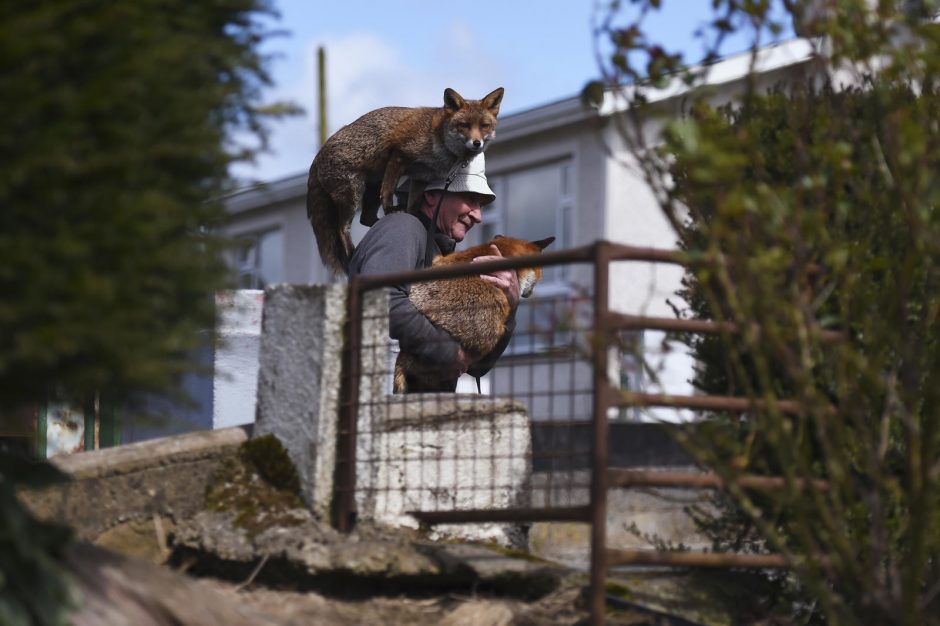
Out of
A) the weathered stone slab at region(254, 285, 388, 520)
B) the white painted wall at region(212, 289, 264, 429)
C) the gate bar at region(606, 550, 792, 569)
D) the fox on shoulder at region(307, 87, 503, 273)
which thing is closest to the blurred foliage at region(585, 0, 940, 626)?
the gate bar at region(606, 550, 792, 569)

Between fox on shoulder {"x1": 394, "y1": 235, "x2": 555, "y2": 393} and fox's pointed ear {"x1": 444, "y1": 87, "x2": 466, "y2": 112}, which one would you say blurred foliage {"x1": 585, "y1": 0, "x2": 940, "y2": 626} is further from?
fox's pointed ear {"x1": 444, "y1": 87, "x2": 466, "y2": 112}

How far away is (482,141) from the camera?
7867 mm

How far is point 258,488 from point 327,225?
8.37 ft

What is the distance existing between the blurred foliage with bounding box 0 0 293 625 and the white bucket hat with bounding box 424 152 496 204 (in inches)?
133

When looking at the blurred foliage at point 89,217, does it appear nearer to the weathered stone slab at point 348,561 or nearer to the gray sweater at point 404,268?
the weathered stone slab at point 348,561

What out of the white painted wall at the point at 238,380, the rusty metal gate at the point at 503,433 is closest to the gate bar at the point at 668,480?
the rusty metal gate at the point at 503,433

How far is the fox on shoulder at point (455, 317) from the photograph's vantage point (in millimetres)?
6566

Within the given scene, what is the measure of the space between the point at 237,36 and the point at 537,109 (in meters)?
16.4

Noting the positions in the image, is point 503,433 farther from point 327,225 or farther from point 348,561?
point 327,225

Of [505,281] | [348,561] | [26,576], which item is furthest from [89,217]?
[505,281]

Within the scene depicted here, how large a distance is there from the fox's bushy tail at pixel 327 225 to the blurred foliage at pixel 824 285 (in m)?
2.68

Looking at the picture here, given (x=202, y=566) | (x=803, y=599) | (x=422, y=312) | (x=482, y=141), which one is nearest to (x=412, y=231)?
(x=422, y=312)

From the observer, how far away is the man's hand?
22.9ft

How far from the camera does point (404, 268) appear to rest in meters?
6.40
